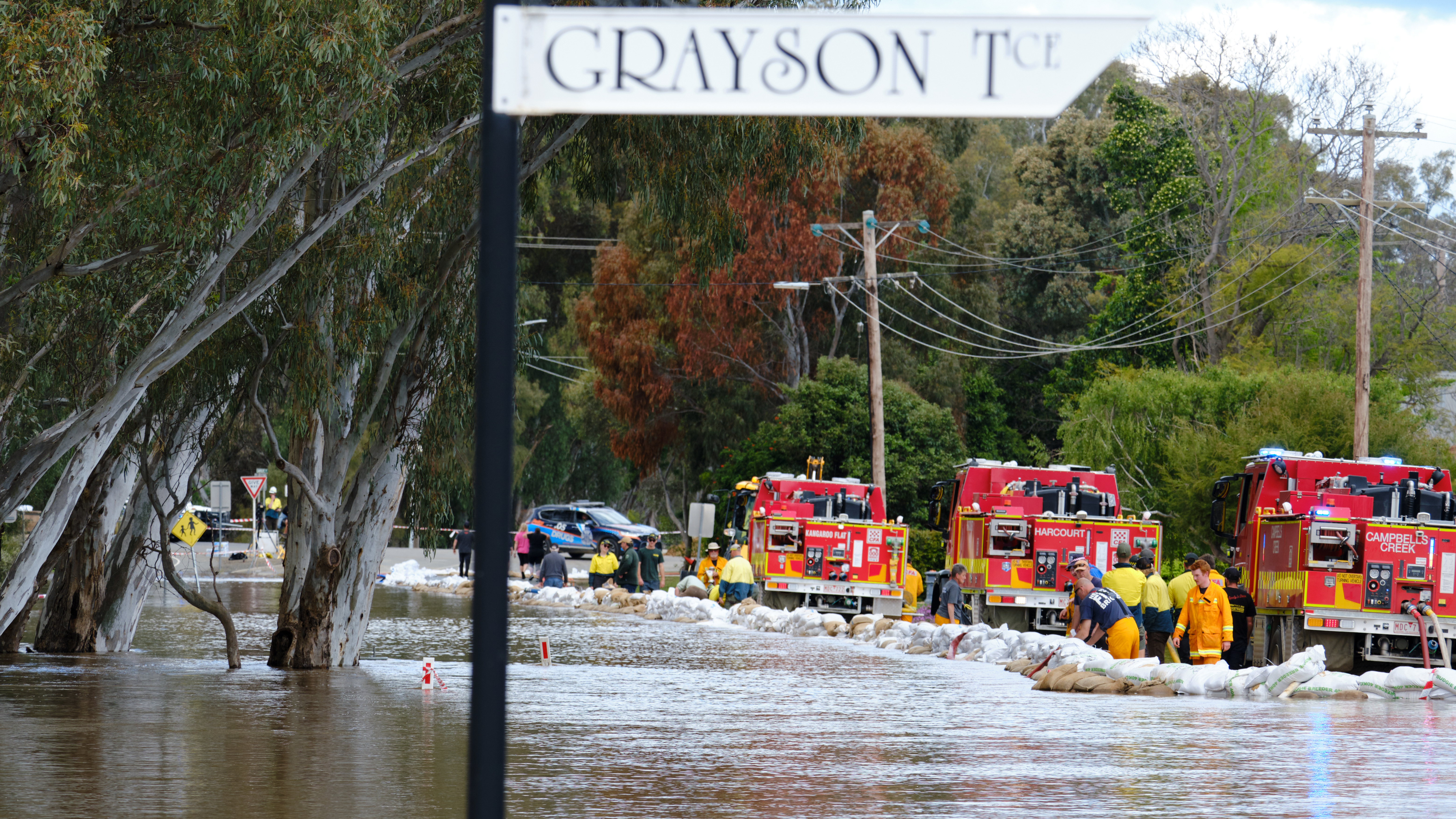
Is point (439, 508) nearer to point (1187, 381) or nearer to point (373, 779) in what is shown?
point (373, 779)

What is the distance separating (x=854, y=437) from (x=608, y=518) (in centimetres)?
1220

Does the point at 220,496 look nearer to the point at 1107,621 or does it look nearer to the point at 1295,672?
the point at 1107,621

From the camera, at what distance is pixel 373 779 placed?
1062 centimetres

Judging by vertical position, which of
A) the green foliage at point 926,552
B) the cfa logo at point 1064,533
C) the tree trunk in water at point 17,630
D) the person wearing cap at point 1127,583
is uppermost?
the cfa logo at point 1064,533

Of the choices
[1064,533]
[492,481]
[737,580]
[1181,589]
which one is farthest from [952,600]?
[492,481]

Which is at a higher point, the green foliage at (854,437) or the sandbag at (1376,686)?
the green foliage at (854,437)

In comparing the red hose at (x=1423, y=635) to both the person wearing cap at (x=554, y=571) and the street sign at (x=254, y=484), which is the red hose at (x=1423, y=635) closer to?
the person wearing cap at (x=554, y=571)

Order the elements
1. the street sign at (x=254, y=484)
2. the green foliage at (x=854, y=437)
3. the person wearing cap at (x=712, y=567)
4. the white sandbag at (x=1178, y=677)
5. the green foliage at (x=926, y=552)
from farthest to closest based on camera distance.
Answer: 1. the green foliage at (x=854, y=437)
2. the street sign at (x=254, y=484)
3. the green foliage at (x=926, y=552)
4. the person wearing cap at (x=712, y=567)
5. the white sandbag at (x=1178, y=677)

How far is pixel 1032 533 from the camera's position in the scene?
1013 inches

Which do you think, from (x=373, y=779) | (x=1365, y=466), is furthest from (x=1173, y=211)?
(x=373, y=779)

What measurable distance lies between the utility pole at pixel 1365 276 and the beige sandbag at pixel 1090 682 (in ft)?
42.5

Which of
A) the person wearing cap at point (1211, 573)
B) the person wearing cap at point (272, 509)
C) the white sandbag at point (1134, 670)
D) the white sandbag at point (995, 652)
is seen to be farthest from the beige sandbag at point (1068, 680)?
the person wearing cap at point (272, 509)

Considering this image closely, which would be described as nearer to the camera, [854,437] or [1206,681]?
[1206,681]

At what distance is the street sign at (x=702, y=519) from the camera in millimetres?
36281
